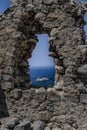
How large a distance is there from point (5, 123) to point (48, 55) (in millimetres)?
2053

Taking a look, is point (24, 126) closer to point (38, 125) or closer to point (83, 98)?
point (38, 125)

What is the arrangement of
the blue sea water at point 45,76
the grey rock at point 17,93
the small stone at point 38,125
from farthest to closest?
1. the blue sea water at point 45,76
2. the grey rock at point 17,93
3. the small stone at point 38,125

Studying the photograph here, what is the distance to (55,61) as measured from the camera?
823 cm

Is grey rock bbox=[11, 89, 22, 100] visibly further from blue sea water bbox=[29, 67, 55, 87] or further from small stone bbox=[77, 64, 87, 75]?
small stone bbox=[77, 64, 87, 75]

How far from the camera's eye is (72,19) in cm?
789

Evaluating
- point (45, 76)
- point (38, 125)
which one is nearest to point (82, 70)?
point (38, 125)

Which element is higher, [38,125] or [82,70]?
[82,70]

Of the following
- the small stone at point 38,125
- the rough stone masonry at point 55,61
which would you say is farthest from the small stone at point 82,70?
the small stone at point 38,125

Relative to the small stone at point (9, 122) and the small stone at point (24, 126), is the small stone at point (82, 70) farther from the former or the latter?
the small stone at point (9, 122)

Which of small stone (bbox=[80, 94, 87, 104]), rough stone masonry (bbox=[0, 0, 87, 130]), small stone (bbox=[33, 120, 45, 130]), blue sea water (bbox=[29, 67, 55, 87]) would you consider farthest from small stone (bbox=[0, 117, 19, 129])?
A: blue sea water (bbox=[29, 67, 55, 87])

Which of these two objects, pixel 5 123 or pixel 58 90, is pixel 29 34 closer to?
pixel 58 90

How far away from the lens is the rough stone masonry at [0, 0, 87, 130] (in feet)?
25.3

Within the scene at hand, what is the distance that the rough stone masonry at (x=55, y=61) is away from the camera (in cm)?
771

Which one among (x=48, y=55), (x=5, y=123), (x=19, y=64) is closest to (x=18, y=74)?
(x=19, y=64)
